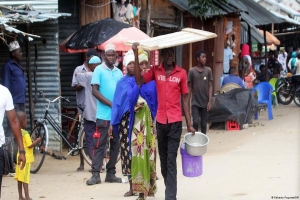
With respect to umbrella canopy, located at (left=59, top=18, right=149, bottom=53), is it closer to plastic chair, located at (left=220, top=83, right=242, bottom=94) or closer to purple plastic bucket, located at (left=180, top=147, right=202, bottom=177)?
purple plastic bucket, located at (left=180, top=147, right=202, bottom=177)

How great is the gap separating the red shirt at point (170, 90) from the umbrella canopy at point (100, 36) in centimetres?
467

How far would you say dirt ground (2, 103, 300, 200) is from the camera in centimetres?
826

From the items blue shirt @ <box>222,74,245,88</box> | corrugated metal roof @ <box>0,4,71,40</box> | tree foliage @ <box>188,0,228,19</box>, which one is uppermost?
tree foliage @ <box>188,0,228,19</box>

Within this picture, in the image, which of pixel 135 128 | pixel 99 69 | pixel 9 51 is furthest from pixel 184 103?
pixel 9 51

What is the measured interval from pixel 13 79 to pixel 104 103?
218 centimetres

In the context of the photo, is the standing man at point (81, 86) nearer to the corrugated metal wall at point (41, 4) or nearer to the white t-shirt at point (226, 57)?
the corrugated metal wall at point (41, 4)

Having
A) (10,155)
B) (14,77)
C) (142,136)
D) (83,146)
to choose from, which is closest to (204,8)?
(83,146)

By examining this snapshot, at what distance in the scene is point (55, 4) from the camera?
11.9 m

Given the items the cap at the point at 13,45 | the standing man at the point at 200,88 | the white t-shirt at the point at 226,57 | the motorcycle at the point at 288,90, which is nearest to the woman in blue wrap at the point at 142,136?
the cap at the point at 13,45

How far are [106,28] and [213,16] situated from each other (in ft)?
20.8

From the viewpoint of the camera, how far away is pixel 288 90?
71.6 ft

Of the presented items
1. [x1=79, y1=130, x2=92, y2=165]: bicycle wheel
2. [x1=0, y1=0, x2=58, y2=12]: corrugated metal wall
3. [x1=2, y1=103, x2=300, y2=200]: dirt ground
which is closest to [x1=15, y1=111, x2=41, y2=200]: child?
[x1=2, y1=103, x2=300, y2=200]: dirt ground

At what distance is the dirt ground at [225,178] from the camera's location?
27.1ft

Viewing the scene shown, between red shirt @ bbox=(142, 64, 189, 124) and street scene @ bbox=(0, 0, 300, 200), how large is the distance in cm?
1
